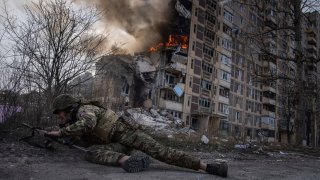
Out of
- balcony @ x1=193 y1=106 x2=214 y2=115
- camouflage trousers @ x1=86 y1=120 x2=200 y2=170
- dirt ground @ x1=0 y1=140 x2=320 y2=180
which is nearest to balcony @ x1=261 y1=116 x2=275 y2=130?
balcony @ x1=193 y1=106 x2=214 y2=115

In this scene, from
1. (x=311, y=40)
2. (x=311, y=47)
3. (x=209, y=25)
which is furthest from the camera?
(x=311, y=40)

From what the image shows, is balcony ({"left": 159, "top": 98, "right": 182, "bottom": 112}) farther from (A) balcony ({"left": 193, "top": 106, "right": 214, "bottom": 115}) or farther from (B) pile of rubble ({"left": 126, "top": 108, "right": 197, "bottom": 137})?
(B) pile of rubble ({"left": 126, "top": 108, "right": 197, "bottom": 137})

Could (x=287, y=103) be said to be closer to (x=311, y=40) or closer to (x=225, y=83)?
(x=225, y=83)

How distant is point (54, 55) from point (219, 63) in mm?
39638

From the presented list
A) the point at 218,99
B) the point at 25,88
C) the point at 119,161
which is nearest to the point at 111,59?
the point at 25,88

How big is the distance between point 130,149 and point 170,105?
34684mm

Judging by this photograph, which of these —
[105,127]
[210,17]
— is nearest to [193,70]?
[210,17]

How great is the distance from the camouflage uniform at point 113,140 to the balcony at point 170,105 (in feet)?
111

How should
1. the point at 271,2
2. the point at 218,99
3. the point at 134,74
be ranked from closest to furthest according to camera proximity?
1. the point at 271,2
2. the point at 134,74
3. the point at 218,99

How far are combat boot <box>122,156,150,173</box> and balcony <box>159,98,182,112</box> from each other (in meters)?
34.4

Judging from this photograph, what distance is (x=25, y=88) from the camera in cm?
782

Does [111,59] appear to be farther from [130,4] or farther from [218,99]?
[218,99]

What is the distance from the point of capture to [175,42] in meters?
41.5

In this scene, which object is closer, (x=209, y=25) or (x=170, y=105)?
(x=170, y=105)
